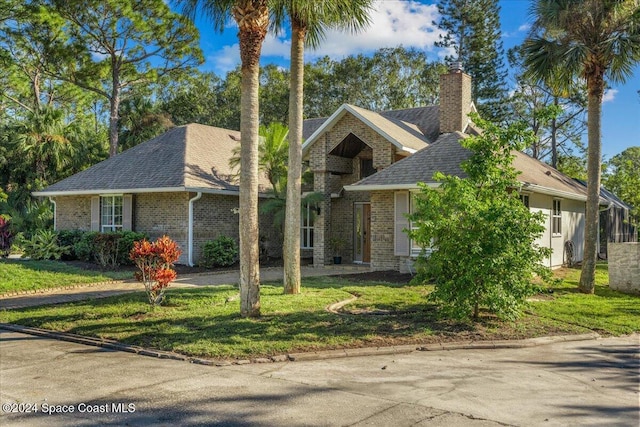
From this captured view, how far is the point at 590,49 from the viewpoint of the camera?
15.1 meters

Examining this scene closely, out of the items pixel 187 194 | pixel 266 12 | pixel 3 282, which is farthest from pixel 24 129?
pixel 266 12

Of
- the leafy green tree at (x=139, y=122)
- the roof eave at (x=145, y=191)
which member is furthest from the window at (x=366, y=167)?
the leafy green tree at (x=139, y=122)

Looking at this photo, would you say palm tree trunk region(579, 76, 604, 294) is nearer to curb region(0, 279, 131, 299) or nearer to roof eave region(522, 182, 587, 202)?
roof eave region(522, 182, 587, 202)

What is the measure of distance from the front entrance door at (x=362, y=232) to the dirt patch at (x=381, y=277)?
10.4 feet

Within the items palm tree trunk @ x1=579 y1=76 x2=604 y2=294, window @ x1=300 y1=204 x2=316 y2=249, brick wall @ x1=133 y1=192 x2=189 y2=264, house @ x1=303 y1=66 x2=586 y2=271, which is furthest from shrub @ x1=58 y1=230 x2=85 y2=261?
palm tree trunk @ x1=579 y1=76 x2=604 y2=294

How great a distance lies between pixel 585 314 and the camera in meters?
11.7

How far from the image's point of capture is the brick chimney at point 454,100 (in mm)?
21938

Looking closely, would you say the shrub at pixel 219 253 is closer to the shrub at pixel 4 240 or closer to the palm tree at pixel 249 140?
the shrub at pixel 4 240

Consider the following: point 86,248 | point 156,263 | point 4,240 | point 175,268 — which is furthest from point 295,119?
point 4,240

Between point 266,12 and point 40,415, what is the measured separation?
24.7ft

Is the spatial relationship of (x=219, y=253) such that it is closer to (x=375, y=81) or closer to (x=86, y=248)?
(x=86, y=248)

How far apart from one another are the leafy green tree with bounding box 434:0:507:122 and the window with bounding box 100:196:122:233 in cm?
3036

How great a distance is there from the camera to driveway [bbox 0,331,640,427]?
5.65 m

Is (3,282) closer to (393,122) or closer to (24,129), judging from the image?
(393,122)
